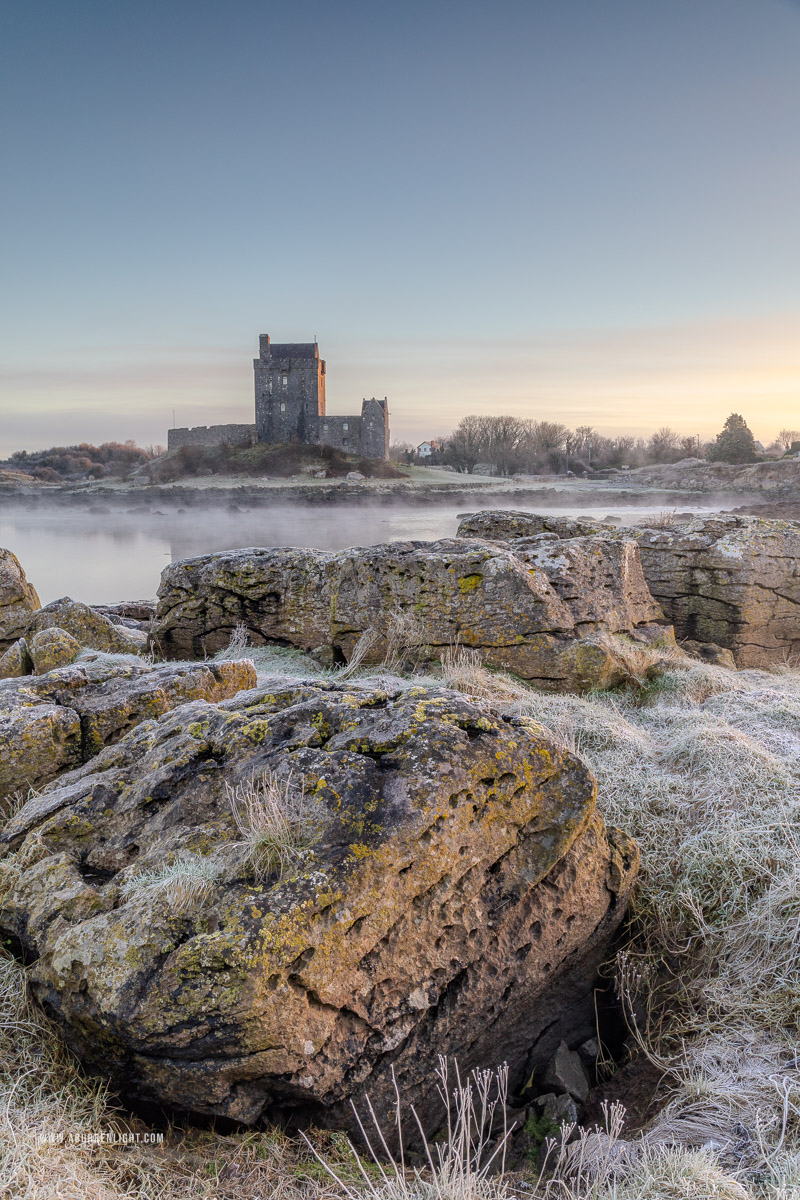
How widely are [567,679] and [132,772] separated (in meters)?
4.95

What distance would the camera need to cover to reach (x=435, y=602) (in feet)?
27.0

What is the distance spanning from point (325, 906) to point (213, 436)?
8106cm

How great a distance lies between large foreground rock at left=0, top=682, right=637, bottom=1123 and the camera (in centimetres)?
274

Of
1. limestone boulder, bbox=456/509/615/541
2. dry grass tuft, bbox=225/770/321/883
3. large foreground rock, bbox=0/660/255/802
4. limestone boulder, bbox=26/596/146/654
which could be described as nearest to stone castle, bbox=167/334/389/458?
limestone boulder, bbox=456/509/615/541

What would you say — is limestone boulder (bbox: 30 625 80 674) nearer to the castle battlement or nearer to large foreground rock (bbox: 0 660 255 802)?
large foreground rock (bbox: 0 660 255 802)

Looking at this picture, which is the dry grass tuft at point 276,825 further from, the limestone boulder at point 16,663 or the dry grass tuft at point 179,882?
the limestone boulder at point 16,663

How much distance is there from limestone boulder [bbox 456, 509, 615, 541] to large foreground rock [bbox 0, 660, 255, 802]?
6.29m

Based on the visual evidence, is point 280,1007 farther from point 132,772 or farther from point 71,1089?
point 132,772

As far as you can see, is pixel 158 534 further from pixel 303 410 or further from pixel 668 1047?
pixel 668 1047

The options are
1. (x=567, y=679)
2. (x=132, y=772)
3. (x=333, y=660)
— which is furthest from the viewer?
(x=333, y=660)

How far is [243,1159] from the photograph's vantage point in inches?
107

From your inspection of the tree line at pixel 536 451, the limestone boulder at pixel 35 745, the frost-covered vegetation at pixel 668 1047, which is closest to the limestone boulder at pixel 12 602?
the limestone boulder at pixel 35 745

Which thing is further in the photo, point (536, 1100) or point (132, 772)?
point (132, 772)

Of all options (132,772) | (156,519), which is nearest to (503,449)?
(156,519)
